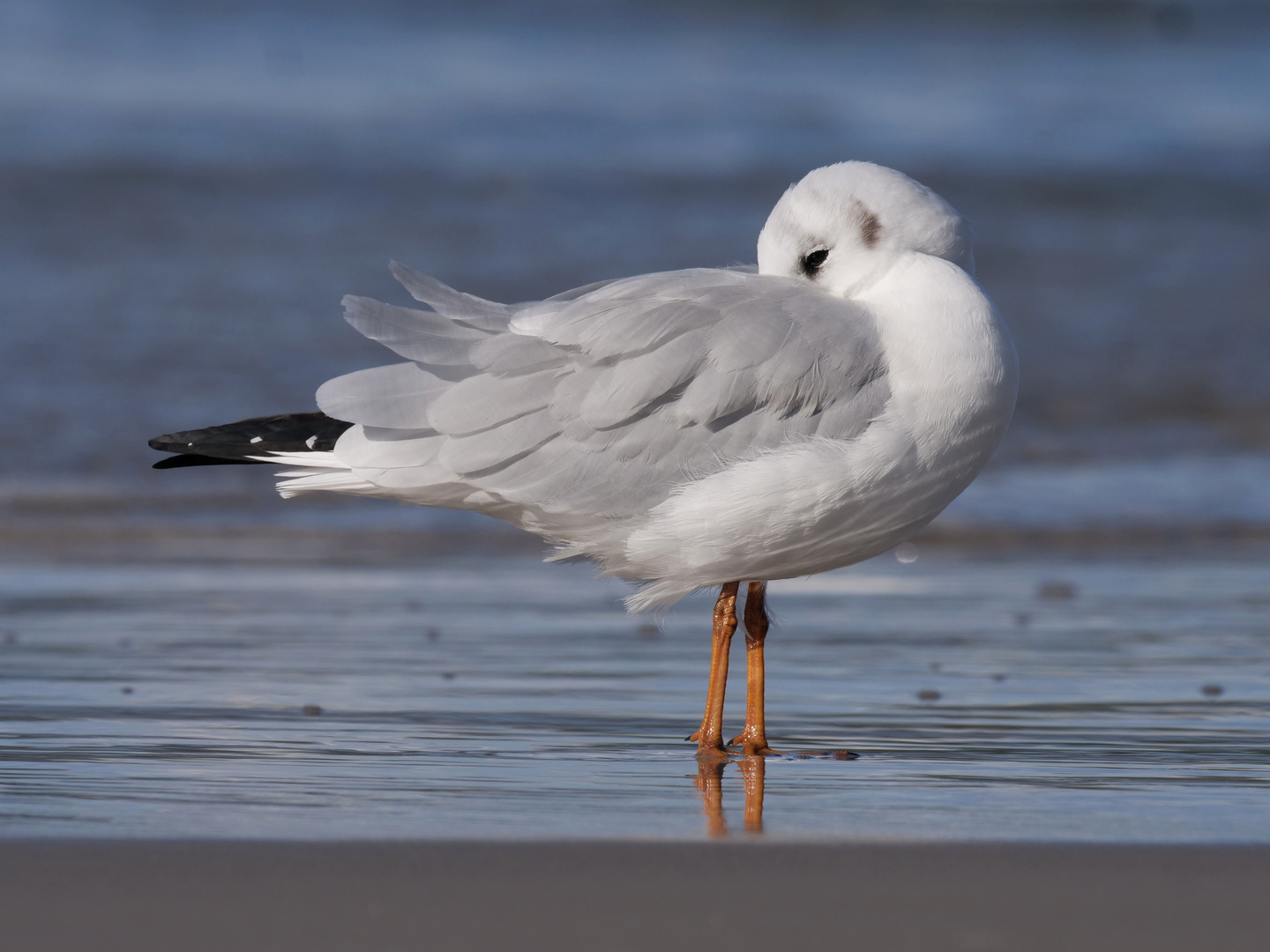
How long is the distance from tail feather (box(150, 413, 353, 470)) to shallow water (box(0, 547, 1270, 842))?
0.57 m

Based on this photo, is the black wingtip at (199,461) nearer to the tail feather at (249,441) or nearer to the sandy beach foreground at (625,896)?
the tail feather at (249,441)

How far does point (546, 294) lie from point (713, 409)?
6894 mm

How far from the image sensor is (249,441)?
365cm

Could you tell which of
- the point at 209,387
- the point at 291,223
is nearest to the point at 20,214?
the point at 291,223

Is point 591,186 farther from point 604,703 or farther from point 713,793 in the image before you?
point 713,793

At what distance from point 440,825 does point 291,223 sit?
31.2ft

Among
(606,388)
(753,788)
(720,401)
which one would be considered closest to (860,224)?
(720,401)

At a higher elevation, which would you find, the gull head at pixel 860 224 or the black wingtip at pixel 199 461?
the gull head at pixel 860 224

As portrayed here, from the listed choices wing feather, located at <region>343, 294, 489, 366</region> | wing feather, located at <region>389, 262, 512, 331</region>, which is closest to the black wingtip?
wing feather, located at <region>343, 294, 489, 366</region>

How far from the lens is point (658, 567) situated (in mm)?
3639

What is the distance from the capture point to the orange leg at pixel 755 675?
366cm

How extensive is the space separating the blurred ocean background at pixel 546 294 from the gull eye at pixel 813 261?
985 mm

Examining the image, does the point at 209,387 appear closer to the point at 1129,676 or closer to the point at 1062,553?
the point at 1062,553

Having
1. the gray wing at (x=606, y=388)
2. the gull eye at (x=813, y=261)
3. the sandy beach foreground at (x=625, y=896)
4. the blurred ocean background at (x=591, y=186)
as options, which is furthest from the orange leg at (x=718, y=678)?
the blurred ocean background at (x=591, y=186)
